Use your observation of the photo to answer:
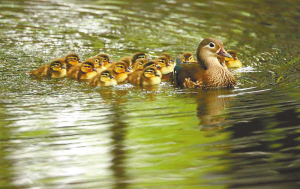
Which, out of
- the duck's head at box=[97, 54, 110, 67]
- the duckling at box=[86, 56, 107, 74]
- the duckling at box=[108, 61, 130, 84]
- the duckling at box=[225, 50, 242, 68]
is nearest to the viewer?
the duckling at box=[108, 61, 130, 84]

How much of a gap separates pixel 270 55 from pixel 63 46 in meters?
3.37

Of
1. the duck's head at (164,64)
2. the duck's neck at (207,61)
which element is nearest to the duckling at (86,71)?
the duck's head at (164,64)

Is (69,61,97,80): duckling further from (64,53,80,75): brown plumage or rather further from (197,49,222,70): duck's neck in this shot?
(197,49,222,70): duck's neck

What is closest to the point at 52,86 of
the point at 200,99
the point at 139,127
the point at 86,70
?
the point at 86,70

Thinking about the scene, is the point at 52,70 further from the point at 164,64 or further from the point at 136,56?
the point at 164,64

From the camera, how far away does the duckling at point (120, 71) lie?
6637 millimetres

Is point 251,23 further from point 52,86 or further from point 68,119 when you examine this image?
point 68,119

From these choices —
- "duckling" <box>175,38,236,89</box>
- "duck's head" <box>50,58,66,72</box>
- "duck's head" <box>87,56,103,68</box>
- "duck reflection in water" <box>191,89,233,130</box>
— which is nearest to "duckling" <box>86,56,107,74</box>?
"duck's head" <box>87,56,103,68</box>

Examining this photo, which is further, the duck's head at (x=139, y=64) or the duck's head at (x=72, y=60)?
the duck's head at (x=72, y=60)

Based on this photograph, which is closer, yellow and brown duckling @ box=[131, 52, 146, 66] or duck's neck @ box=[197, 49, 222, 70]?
duck's neck @ box=[197, 49, 222, 70]

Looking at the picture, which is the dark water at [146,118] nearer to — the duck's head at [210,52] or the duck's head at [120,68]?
the duck's head at [120,68]

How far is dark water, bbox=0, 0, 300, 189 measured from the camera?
3070 mm

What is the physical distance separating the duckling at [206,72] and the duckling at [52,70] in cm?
158

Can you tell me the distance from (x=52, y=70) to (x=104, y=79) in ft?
3.02
